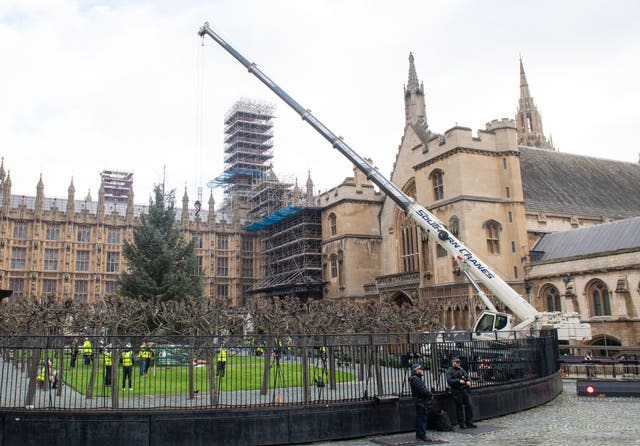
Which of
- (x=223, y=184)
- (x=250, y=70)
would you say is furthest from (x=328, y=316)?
(x=223, y=184)

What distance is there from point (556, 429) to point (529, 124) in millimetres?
65532

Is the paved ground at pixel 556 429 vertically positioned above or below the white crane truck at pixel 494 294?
below

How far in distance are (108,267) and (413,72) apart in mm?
33207

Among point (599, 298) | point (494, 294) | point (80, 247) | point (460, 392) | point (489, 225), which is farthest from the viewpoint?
point (80, 247)

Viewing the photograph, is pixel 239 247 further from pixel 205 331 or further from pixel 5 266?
pixel 205 331

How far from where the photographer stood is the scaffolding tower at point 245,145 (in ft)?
227

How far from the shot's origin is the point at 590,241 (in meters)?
33.2

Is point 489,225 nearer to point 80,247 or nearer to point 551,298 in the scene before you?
point 551,298

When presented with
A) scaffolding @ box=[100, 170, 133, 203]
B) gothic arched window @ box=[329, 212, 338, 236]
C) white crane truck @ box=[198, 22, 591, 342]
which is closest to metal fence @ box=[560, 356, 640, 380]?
white crane truck @ box=[198, 22, 591, 342]

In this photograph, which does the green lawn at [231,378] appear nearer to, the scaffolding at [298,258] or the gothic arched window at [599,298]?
the gothic arched window at [599,298]

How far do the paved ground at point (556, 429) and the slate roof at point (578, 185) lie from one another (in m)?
24.8

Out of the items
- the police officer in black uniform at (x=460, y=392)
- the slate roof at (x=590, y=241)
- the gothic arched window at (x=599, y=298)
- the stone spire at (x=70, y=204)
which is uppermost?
the stone spire at (x=70, y=204)

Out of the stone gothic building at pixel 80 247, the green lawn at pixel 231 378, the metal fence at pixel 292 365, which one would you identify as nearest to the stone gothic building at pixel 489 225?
the stone gothic building at pixel 80 247

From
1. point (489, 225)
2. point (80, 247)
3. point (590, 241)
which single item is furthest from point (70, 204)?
point (590, 241)
